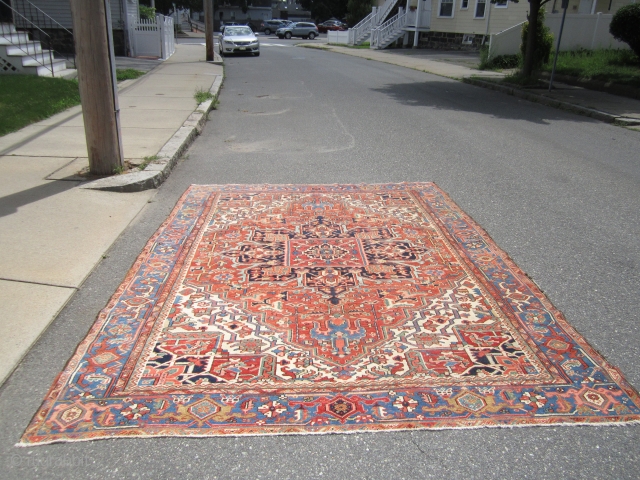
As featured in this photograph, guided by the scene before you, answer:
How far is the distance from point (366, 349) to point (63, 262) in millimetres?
2665

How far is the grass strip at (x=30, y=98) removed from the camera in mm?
9578

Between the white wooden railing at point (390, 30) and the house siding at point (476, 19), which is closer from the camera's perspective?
the house siding at point (476, 19)

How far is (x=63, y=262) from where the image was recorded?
4.58 meters

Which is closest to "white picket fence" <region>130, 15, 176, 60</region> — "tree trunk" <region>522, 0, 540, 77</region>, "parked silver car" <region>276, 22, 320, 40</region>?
"tree trunk" <region>522, 0, 540, 77</region>

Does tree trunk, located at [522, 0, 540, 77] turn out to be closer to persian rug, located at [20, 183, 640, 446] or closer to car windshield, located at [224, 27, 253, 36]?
persian rug, located at [20, 183, 640, 446]

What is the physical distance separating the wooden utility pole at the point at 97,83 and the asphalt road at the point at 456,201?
81 centimetres

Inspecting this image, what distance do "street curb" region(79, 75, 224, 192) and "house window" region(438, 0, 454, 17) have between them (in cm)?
2723

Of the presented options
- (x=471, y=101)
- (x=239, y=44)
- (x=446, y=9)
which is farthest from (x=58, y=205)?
(x=446, y=9)

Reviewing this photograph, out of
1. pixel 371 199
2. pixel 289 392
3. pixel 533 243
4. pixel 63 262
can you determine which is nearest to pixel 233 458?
pixel 289 392

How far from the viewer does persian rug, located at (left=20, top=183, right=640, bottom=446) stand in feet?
9.60

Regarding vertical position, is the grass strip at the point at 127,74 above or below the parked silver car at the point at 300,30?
below

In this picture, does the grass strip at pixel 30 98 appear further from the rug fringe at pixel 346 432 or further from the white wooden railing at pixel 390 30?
the white wooden railing at pixel 390 30

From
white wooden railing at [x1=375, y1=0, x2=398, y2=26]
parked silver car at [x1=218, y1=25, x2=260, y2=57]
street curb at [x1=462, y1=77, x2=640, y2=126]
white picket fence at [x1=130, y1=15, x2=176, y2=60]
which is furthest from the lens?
white wooden railing at [x1=375, y1=0, x2=398, y2=26]

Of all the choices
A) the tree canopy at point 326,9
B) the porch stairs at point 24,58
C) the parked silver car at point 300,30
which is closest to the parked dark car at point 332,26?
the parked silver car at point 300,30
